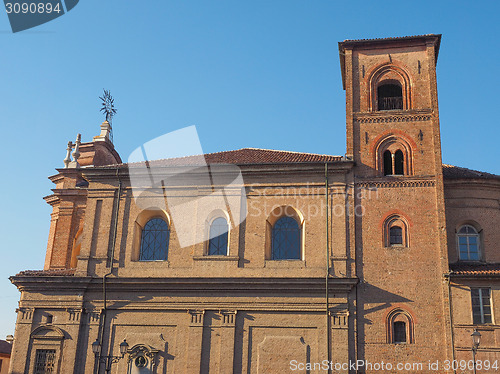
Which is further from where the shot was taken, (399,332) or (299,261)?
(299,261)

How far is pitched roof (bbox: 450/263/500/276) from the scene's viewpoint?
70.8ft

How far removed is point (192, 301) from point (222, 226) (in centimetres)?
325

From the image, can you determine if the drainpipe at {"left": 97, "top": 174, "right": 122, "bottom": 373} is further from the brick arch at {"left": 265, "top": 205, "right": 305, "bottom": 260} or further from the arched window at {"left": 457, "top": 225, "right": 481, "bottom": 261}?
the arched window at {"left": 457, "top": 225, "right": 481, "bottom": 261}

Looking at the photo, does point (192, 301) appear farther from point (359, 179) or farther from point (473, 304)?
point (473, 304)

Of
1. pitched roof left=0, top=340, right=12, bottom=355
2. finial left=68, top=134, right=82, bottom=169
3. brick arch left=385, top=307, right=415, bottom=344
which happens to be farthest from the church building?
pitched roof left=0, top=340, right=12, bottom=355

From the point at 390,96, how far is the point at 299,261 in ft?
28.6

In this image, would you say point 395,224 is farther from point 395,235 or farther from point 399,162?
point 399,162

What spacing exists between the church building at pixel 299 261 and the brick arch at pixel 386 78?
0.06m

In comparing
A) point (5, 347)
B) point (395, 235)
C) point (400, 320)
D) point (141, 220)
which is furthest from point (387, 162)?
point (5, 347)

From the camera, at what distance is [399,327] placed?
22.1 meters

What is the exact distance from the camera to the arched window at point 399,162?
2451cm

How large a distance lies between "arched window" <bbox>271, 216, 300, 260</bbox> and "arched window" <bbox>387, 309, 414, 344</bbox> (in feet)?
13.8

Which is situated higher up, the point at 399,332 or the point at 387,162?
the point at 387,162

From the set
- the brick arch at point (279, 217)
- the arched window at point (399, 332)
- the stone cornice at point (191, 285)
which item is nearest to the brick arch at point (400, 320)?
the arched window at point (399, 332)
